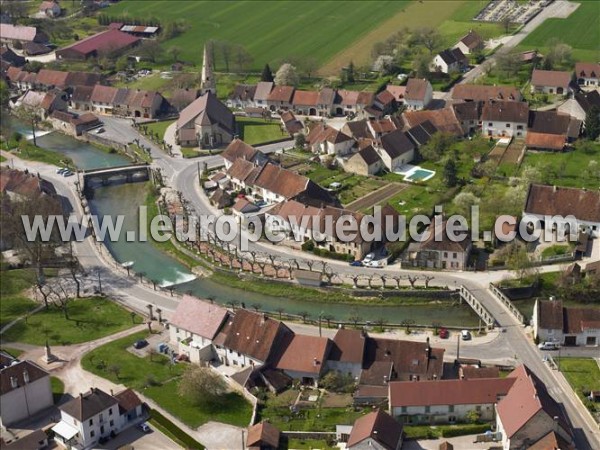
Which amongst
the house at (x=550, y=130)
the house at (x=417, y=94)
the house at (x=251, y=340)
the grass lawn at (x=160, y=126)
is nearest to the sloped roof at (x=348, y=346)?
the house at (x=251, y=340)

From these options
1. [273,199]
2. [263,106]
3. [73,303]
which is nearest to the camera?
[73,303]

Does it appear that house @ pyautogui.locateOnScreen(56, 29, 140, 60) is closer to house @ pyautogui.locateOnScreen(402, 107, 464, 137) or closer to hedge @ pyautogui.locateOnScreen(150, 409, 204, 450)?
house @ pyautogui.locateOnScreen(402, 107, 464, 137)

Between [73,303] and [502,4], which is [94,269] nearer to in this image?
[73,303]

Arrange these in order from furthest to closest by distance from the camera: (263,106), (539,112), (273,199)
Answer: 1. (263,106)
2. (539,112)
3. (273,199)

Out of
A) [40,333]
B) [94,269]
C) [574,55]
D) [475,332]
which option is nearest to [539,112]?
[574,55]

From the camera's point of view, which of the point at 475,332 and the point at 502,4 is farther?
the point at 502,4

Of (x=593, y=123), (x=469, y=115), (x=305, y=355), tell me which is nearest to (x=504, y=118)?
(x=469, y=115)

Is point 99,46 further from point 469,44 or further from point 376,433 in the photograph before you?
point 376,433
